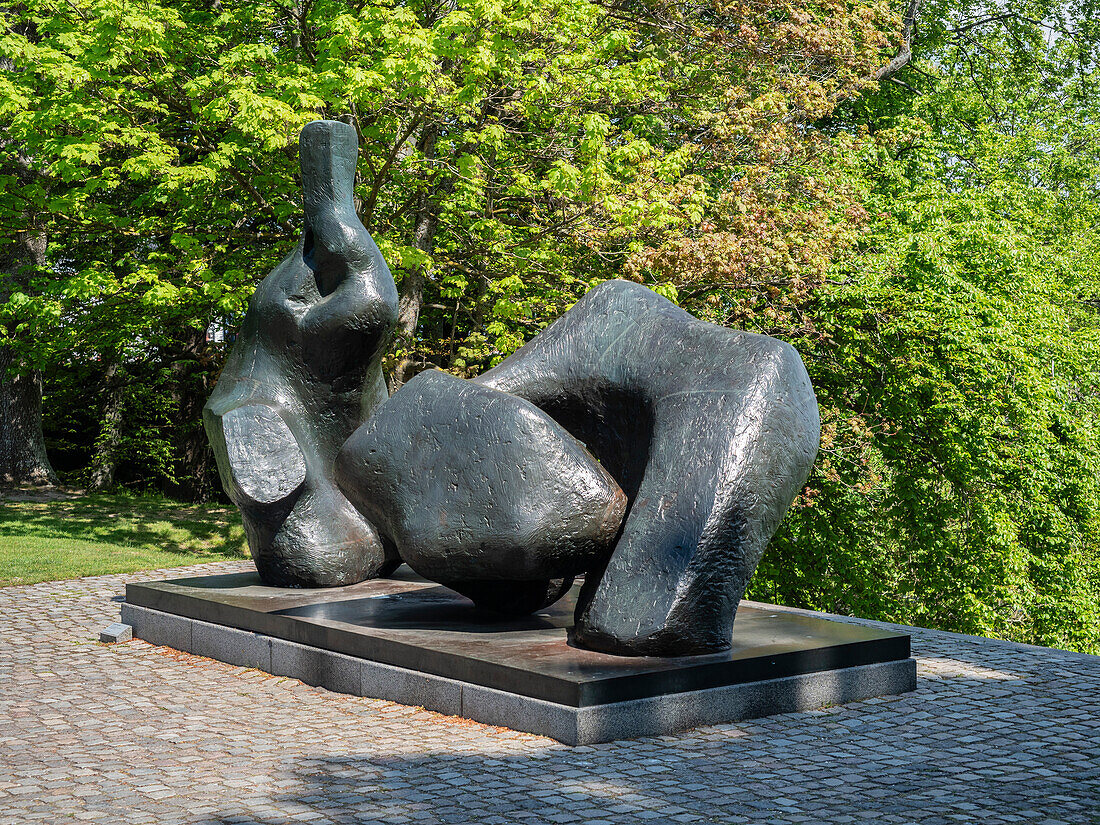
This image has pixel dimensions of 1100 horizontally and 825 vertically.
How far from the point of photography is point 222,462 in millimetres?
8844

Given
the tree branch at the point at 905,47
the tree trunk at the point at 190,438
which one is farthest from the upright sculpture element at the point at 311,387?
the tree branch at the point at 905,47

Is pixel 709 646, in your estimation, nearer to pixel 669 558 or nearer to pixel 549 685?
pixel 669 558

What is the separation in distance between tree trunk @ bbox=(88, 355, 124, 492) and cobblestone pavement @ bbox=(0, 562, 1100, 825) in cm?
1405

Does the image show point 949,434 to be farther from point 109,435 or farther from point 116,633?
point 109,435

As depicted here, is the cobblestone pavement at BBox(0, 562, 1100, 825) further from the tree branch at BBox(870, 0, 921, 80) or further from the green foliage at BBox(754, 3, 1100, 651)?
the tree branch at BBox(870, 0, 921, 80)

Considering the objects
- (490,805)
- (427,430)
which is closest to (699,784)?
(490,805)

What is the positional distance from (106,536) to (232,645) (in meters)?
8.68

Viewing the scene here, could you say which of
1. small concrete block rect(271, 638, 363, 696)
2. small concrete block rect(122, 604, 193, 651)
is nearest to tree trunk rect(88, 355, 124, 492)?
small concrete block rect(122, 604, 193, 651)

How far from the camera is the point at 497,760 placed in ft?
18.5

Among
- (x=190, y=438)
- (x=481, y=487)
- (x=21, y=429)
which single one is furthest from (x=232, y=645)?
(x=190, y=438)

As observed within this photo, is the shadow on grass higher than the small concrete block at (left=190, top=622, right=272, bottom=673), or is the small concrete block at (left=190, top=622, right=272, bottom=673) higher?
the shadow on grass

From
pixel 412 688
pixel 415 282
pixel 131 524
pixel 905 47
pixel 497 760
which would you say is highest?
pixel 905 47

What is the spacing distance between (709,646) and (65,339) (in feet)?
39.1

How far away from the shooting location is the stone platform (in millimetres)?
6082
